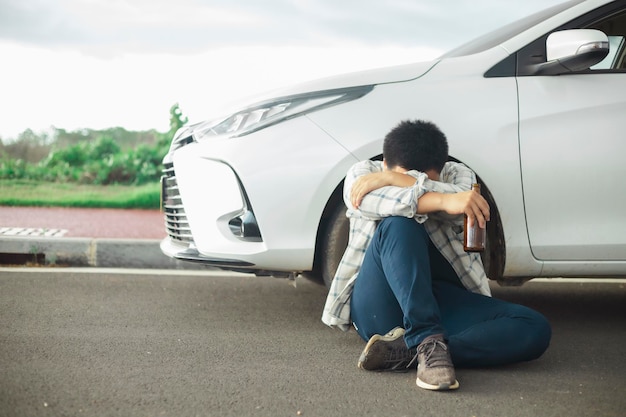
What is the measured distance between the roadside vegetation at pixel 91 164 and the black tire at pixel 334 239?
244 inches

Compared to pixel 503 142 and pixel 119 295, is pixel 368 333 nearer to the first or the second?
pixel 503 142

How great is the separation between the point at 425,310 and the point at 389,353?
10.1 inches

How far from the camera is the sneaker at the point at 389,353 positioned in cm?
331

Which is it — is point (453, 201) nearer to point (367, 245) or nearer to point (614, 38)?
point (367, 245)

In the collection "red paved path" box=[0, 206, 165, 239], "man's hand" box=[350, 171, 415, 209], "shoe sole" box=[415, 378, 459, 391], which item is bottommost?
"red paved path" box=[0, 206, 165, 239]

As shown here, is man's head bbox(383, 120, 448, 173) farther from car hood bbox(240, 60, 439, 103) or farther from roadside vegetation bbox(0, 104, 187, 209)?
roadside vegetation bbox(0, 104, 187, 209)

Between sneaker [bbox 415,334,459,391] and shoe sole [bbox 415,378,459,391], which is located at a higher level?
sneaker [bbox 415,334,459,391]

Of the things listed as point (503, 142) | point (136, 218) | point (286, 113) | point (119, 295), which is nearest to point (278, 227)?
point (286, 113)

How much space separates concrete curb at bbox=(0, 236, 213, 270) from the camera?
6.13m

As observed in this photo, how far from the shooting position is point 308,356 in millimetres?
3627

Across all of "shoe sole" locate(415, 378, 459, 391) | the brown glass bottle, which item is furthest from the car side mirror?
"shoe sole" locate(415, 378, 459, 391)

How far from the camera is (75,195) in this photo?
32.4 feet

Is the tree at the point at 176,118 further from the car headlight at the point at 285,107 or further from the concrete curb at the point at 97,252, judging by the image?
the car headlight at the point at 285,107

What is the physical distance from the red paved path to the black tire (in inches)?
136
